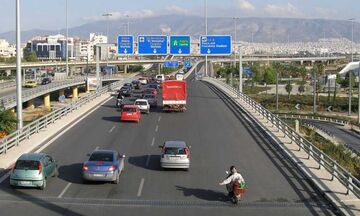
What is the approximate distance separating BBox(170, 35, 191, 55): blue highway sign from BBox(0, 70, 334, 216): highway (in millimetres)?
33832

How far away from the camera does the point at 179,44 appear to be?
71312mm

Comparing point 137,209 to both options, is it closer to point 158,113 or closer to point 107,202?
point 107,202

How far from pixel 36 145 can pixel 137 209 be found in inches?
529

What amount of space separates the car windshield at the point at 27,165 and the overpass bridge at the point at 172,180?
82 centimetres

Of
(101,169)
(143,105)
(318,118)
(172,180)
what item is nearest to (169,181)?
(172,180)

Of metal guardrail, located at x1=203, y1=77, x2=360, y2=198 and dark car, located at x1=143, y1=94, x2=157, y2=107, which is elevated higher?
dark car, located at x1=143, y1=94, x2=157, y2=107

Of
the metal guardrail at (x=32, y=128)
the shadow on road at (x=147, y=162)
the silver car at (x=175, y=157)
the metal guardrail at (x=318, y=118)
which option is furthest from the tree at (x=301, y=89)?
the silver car at (x=175, y=157)

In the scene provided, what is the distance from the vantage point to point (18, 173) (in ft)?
67.3

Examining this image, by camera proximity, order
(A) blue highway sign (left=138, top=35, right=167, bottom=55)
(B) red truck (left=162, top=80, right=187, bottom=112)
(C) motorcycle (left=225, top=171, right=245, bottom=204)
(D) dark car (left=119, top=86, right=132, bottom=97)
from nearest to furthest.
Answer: (C) motorcycle (left=225, top=171, right=245, bottom=204) → (B) red truck (left=162, top=80, right=187, bottom=112) → (D) dark car (left=119, top=86, right=132, bottom=97) → (A) blue highway sign (left=138, top=35, right=167, bottom=55)

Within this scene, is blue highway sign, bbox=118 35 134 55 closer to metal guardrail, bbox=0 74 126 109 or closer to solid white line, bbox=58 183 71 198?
metal guardrail, bbox=0 74 126 109

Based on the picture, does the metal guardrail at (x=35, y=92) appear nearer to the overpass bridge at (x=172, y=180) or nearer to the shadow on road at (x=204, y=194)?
the overpass bridge at (x=172, y=180)

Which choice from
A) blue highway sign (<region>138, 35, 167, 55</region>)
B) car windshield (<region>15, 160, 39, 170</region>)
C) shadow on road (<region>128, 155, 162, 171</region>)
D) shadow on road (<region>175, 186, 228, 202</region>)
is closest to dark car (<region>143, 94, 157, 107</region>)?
blue highway sign (<region>138, 35, 167, 55</region>)

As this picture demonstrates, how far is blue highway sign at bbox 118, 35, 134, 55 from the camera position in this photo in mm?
72125

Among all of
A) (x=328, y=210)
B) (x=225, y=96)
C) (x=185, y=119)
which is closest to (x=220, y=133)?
(x=185, y=119)
